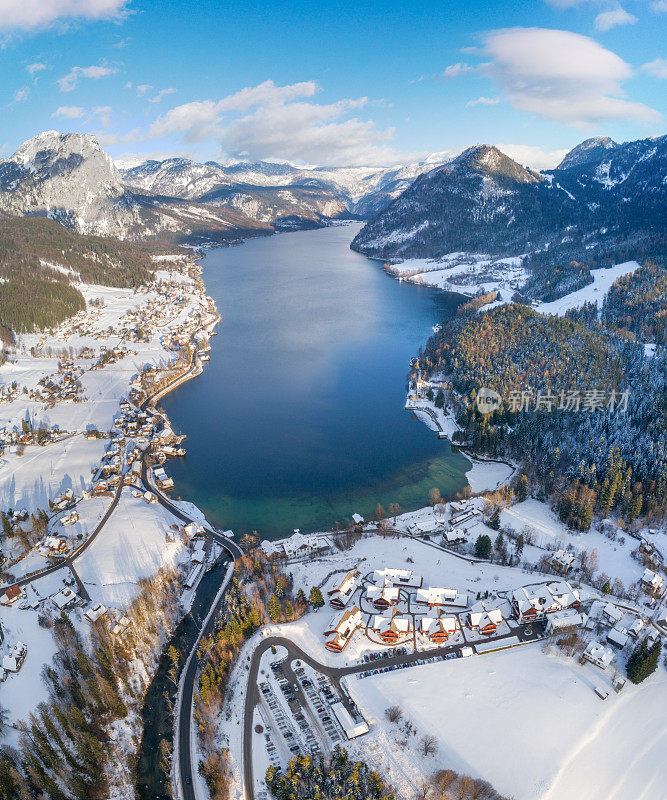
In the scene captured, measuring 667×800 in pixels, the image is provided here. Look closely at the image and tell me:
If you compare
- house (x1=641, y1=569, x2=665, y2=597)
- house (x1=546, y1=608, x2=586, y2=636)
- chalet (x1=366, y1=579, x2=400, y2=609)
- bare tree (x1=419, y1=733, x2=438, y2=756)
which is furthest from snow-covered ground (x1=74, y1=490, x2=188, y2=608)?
house (x1=641, y1=569, x2=665, y2=597)

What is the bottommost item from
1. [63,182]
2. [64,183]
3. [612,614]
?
[612,614]

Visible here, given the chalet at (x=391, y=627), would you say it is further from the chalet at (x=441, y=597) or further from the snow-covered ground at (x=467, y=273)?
the snow-covered ground at (x=467, y=273)

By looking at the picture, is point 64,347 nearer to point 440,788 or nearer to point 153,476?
point 153,476

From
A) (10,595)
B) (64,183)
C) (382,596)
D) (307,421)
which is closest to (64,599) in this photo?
(10,595)

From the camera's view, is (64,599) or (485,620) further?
(64,599)

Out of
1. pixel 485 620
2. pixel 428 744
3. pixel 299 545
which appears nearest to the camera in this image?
pixel 428 744

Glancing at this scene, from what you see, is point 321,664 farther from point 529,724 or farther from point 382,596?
point 529,724
